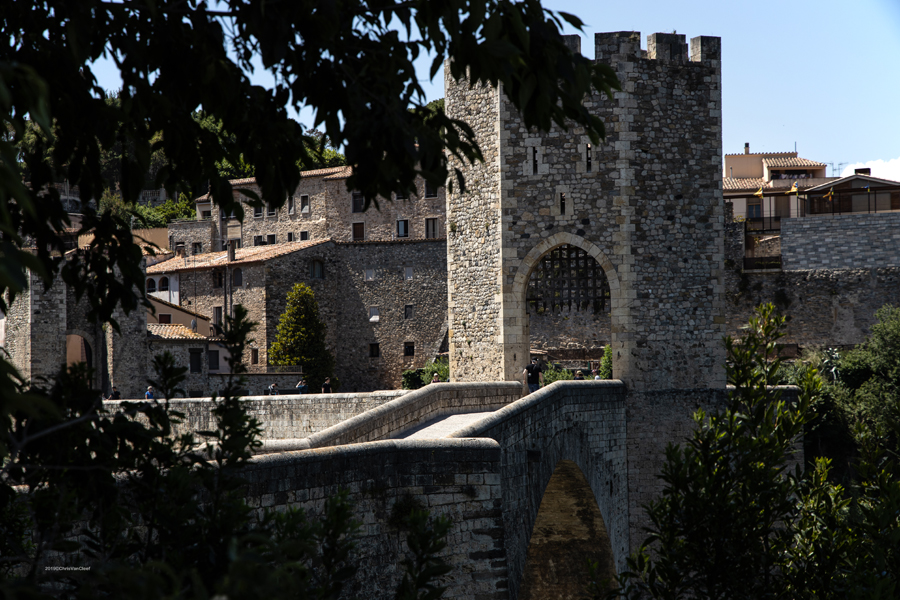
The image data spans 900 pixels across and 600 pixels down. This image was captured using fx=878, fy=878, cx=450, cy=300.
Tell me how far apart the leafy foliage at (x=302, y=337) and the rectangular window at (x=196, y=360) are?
22.8 ft

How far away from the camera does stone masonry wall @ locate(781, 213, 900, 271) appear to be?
3553cm

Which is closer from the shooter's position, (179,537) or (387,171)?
(179,537)

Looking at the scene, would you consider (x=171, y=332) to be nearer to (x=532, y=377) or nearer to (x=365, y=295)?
(x=365, y=295)

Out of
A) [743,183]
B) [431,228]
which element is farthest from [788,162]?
[431,228]

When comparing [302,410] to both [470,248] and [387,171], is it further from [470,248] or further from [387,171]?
[387,171]

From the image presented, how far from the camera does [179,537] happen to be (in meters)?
3.59

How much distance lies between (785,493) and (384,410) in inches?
281

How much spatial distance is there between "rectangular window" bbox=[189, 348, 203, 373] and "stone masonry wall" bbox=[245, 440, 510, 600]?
83.4ft

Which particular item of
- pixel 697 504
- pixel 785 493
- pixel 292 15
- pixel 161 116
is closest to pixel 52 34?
pixel 161 116

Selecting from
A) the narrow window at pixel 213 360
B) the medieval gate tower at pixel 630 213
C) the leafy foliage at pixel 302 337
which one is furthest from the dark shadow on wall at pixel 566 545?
the leafy foliage at pixel 302 337

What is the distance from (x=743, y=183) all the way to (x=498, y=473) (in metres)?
45.1

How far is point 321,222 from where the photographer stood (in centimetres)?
4866

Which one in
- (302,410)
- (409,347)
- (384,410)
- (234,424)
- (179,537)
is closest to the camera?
(179,537)

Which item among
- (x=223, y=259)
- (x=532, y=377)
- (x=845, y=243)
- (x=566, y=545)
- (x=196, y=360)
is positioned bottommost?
(x=566, y=545)
